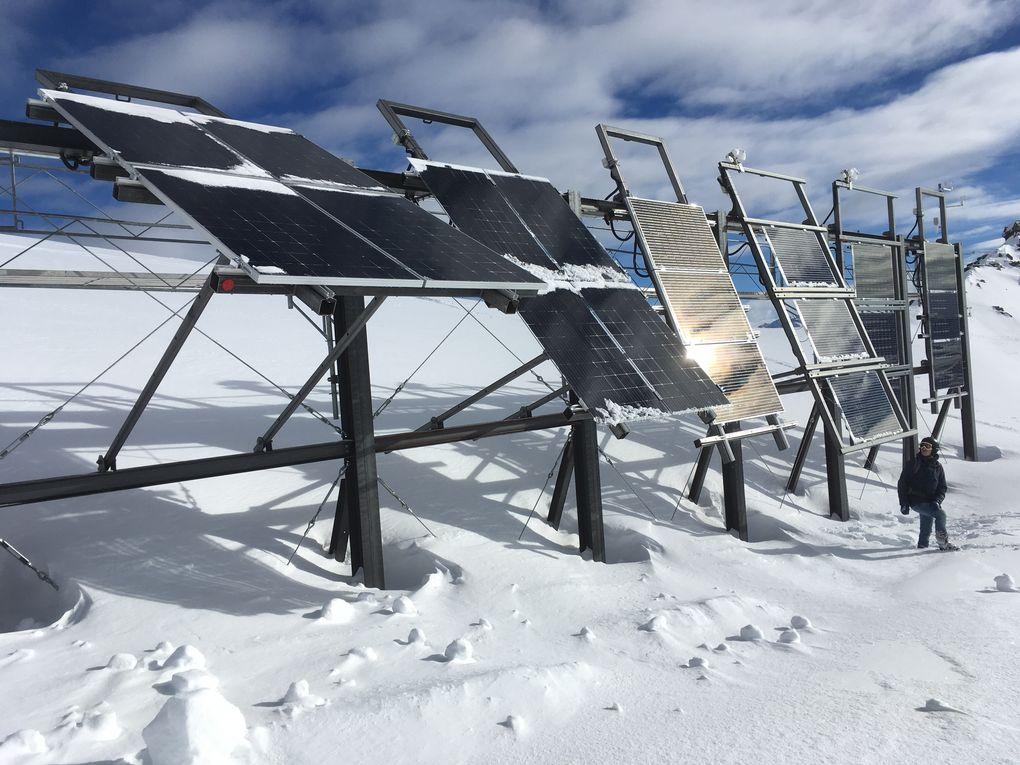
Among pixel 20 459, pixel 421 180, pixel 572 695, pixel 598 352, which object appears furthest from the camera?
pixel 20 459

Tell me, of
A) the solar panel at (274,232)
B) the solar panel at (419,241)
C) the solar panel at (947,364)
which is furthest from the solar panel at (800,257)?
the solar panel at (274,232)

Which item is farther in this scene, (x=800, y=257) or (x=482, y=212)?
(x=800, y=257)

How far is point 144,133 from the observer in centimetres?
620

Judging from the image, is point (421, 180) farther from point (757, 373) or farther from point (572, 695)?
point (572, 695)

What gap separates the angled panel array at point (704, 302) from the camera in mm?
9195

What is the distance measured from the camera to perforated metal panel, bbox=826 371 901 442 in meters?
11.0

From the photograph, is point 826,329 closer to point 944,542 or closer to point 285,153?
point 944,542

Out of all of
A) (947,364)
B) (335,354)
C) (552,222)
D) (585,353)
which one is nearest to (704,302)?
(552,222)

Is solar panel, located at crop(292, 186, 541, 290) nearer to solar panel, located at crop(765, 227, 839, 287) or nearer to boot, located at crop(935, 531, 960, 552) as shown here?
boot, located at crop(935, 531, 960, 552)

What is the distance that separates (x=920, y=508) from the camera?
363 inches

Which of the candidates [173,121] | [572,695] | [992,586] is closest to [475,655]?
[572,695]

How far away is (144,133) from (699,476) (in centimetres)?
890

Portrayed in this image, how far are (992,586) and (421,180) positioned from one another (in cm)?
753

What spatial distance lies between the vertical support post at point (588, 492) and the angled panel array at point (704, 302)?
163cm
